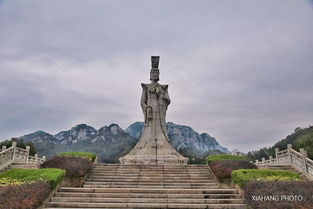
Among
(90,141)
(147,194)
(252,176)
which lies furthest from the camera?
(90,141)

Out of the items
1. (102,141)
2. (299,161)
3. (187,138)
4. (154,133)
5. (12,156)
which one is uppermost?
(187,138)

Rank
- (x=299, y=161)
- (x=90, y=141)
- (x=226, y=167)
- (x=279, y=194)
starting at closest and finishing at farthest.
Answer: (x=279, y=194) < (x=226, y=167) < (x=299, y=161) < (x=90, y=141)

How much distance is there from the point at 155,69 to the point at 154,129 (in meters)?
3.85

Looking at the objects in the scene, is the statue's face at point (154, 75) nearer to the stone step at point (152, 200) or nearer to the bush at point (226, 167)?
the bush at point (226, 167)

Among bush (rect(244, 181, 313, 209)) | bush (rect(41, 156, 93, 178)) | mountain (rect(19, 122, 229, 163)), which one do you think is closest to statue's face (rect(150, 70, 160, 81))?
bush (rect(41, 156, 93, 178))

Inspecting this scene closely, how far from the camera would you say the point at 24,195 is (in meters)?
7.72

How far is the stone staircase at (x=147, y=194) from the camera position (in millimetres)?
8680

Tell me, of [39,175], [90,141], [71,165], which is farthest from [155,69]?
[90,141]

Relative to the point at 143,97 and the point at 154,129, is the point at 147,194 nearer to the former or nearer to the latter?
the point at 154,129

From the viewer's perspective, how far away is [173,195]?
9.34m

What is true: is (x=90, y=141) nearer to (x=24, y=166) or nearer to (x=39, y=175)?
(x=24, y=166)

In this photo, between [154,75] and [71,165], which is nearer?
[71,165]

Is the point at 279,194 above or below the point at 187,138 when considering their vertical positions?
below

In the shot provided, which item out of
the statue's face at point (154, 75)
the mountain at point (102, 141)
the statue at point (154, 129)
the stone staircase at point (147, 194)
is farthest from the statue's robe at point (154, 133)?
the mountain at point (102, 141)
